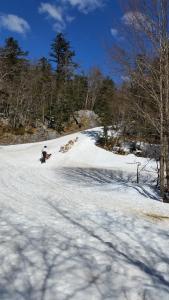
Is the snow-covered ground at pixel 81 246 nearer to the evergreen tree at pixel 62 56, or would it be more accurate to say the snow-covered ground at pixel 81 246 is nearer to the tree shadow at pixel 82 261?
the tree shadow at pixel 82 261

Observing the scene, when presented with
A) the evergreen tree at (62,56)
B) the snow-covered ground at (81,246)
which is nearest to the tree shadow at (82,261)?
the snow-covered ground at (81,246)

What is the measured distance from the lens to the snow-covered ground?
486 cm

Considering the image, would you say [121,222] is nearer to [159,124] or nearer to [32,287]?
[32,287]

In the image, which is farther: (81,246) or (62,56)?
(62,56)

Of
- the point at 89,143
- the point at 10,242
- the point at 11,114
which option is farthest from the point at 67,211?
the point at 11,114

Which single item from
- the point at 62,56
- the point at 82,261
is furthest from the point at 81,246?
the point at 62,56

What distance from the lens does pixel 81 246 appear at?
21.8 ft

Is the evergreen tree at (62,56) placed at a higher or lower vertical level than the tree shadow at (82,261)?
higher

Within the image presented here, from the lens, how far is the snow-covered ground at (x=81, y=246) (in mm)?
4859

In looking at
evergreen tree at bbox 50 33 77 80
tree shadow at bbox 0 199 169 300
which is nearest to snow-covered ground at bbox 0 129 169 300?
tree shadow at bbox 0 199 169 300

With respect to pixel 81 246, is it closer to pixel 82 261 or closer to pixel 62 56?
pixel 82 261

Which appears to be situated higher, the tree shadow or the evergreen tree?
the evergreen tree

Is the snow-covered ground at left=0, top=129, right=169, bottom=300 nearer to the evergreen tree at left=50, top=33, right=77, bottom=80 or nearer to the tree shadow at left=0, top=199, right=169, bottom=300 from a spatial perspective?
the tree shadow at left=0, top=199, right=169, bottom=300

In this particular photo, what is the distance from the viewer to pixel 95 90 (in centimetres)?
6278
